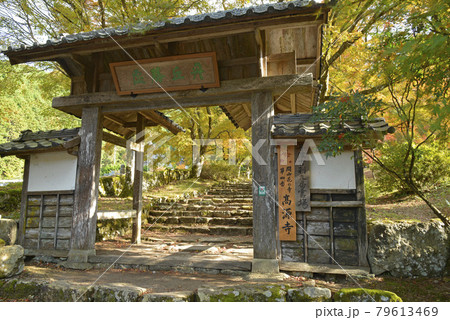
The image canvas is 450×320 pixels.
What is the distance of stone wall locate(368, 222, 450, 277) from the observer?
512 cm

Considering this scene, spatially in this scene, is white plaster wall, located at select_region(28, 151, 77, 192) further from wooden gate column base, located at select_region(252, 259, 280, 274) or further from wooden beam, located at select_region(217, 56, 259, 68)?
wooden gate column base, located at select_region(252, 259, 280, 274)

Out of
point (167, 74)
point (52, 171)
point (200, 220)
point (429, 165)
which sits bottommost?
point (200, 220)

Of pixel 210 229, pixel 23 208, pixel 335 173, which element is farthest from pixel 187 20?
pixel 210 229

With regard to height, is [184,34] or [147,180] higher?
[184,34]

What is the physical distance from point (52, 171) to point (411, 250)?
8307 millimetres

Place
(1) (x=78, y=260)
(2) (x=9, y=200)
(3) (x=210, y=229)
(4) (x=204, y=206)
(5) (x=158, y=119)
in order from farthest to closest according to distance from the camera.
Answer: (4) (x=204, y=206)
(2) (x=9, y=200)
(3) (x=210, y=229)
(5) (x=158, y=119)
(1) (x=78, y=260)

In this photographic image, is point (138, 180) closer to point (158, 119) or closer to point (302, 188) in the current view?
point (158, 119)

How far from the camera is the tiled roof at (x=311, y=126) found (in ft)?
16.3

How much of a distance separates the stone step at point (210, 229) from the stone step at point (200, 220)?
15.9 inches

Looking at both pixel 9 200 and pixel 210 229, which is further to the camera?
pixel 9 200

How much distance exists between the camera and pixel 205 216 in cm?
1136

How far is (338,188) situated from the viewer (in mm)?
5543

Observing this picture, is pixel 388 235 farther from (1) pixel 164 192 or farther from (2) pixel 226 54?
(1) pixel 164 192

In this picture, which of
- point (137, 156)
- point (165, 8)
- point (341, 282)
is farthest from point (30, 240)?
point (341, 282)
